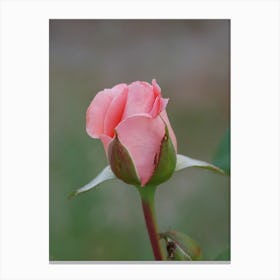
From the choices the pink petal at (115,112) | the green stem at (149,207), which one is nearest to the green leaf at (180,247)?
the green stem at (149,207)

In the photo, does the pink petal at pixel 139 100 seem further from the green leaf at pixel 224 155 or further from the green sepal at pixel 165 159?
the green leaf at pixel 224 155

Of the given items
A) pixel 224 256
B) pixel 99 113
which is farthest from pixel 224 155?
pixel 99 113

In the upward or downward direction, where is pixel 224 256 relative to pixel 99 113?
downward

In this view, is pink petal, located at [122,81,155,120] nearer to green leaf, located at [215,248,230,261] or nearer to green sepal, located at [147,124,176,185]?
green sepal, located at [147,124,176,185]

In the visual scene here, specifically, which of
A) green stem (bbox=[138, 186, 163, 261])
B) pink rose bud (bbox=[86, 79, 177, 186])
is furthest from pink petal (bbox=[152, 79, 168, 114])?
green stem (bbox=[138, 186, 163, 261])

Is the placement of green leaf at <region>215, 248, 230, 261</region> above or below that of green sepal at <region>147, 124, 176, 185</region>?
below

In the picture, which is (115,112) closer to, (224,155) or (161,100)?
(161,100)
